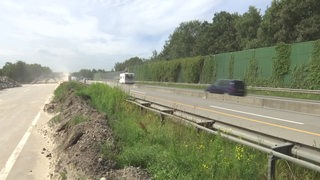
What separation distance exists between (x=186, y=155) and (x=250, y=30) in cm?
7526

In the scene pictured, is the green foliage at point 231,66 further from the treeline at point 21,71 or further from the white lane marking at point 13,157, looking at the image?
the treeline at point 21,71

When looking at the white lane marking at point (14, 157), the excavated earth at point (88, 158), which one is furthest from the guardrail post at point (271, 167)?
the white lane marking at point (14, 157)

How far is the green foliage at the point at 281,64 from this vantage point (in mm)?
38906

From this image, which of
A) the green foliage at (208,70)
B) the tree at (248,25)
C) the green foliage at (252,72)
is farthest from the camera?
the tree at (248,25)

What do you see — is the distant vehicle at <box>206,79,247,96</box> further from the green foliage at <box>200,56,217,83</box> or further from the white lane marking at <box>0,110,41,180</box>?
the white lane marking at <box>0,110,41,180</box>

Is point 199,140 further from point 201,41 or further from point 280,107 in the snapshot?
point 201,41

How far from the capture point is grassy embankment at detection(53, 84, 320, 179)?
22.1 ft

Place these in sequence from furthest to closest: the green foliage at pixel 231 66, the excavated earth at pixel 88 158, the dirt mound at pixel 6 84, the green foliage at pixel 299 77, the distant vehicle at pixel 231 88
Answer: the dirt mound at pixel 6 84 < the green foliage at pixel 231 66 < the green foliage at pixel 299 77 < the distant vehicle at pixel 231 88 < the excavated earth at pixel 88 158

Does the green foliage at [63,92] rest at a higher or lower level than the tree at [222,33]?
lower

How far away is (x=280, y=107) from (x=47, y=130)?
1349 cm

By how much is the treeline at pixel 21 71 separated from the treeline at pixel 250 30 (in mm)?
48694

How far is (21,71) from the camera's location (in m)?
164

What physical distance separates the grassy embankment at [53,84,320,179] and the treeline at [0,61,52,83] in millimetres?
135006

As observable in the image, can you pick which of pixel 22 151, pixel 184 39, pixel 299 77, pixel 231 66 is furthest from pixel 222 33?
pixel 22 151
